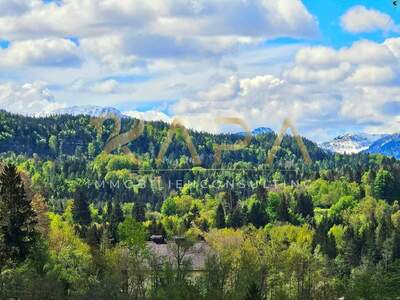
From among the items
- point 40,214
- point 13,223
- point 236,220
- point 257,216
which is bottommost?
point 13,223

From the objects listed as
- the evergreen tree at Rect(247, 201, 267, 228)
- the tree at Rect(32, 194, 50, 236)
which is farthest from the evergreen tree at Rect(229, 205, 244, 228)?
the tree at Rect(32, 194, 50, 236)

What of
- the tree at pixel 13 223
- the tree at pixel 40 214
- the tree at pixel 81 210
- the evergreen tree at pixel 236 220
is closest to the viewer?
the tree at pixel 13 223

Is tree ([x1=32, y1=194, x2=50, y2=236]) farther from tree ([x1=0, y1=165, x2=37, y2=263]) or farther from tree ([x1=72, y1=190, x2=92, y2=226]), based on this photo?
tree ([x1=72, y1=190, x2=92, y2=226])

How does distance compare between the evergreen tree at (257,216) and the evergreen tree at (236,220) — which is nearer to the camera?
the evergreen tree at (236,220)

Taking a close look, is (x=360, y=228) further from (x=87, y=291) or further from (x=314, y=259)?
(x=87, y=291)

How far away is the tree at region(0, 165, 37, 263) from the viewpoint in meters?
84.2

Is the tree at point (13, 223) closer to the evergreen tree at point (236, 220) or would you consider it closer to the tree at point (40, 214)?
the tree at point (40, 214)

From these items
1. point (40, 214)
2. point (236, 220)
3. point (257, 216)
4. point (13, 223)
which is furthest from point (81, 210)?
point (13, 223)

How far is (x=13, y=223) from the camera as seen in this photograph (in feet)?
278

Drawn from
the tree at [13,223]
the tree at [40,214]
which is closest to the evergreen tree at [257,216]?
the tree at [40,214]

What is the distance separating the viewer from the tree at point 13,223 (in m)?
84.2

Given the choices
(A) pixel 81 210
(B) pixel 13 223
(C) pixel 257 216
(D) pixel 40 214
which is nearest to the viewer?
(B) pixel 13 223

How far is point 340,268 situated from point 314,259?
28.6 m

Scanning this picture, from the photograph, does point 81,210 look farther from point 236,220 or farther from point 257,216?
point 257,216
